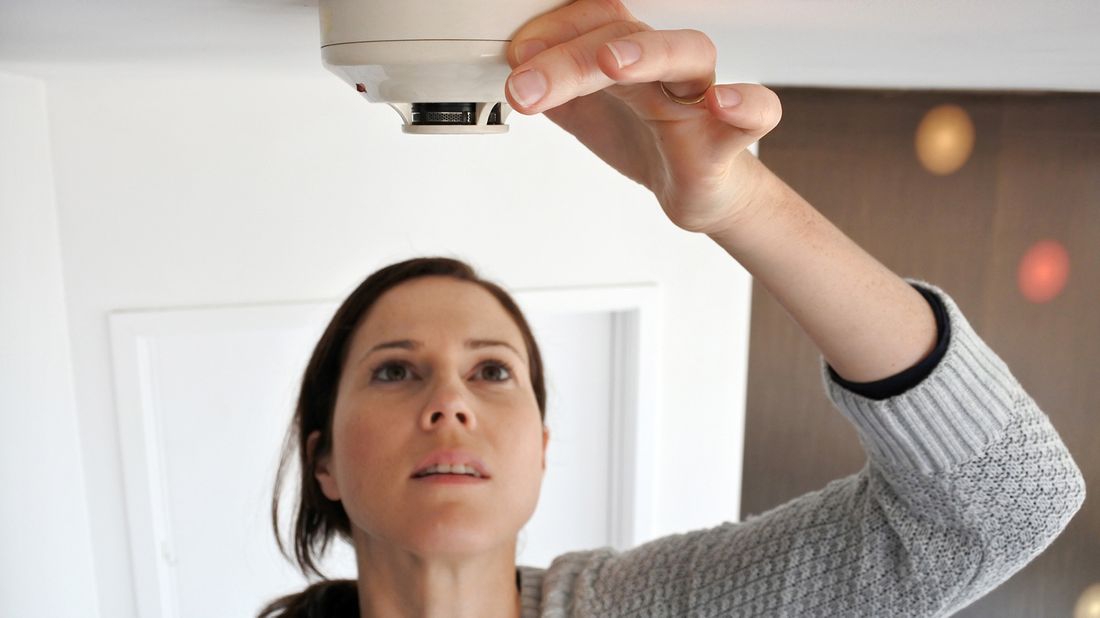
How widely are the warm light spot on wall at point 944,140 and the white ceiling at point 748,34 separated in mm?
530

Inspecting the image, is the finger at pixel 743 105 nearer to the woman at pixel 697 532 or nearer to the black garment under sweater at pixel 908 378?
the woman at pixel 697 532

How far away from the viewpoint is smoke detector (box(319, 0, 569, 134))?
521mm

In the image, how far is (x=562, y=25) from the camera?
0.54m

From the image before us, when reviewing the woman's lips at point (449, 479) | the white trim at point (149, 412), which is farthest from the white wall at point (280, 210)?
the woman's lips at point (449, 479)

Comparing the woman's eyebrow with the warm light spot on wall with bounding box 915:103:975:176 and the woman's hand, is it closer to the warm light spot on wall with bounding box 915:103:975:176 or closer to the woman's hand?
the woman's hand

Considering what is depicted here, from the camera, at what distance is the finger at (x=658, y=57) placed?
49 cm

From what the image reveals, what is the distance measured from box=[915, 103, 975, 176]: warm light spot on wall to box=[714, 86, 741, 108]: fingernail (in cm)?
131

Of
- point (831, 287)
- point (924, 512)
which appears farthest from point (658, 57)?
point (924, 512)

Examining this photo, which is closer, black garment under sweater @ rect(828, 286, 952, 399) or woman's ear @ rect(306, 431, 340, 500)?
black garment under sweater @ rect(828, 286, 952, 399)

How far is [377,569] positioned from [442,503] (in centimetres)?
20

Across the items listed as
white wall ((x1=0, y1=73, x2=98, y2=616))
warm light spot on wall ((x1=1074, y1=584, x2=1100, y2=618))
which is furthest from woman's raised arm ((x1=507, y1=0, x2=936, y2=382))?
warm light spot on wall ((x1=1074, y1=584, x2=1100, y2=618))

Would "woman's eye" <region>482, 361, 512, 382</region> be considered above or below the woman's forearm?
below

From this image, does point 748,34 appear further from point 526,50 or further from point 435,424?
point 435,424

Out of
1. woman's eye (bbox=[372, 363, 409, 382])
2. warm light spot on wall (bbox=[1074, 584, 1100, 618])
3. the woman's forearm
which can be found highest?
the woman's forearm
